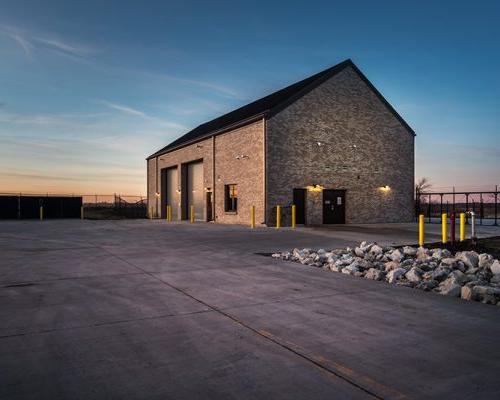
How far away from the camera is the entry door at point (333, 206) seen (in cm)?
2558

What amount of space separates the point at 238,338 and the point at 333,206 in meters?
22.2

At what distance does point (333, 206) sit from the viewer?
25.9m

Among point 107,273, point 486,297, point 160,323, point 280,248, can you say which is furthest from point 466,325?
point 280,248

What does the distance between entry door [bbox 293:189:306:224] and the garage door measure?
975 centimetres

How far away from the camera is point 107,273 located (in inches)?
328

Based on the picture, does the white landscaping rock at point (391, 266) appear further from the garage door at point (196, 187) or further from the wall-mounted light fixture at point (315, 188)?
the garage door at point (196, 187)

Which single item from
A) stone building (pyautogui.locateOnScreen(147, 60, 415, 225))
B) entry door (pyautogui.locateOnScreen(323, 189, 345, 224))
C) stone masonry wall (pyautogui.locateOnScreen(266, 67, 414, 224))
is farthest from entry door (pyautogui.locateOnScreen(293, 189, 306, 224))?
entry door (pyautogui.locateOnScreen(323, 189, 345, 224))

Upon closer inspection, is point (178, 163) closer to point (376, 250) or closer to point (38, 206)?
point (38, 206)

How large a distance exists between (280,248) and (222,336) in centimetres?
848

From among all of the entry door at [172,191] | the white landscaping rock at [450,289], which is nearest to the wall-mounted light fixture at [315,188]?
the entry door at [172,191]

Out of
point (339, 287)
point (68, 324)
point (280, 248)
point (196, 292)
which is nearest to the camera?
point (68, 324)

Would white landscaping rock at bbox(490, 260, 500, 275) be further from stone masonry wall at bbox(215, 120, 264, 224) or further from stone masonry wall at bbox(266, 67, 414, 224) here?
stone masonry wall at bbox(215, 120, 264, 224)

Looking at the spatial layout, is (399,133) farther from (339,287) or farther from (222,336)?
(222,336)

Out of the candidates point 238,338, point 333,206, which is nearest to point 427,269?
point 238,338
